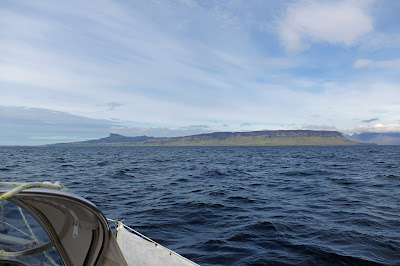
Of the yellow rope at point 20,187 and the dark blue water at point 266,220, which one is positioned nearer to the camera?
the yellow rope at point 20,187

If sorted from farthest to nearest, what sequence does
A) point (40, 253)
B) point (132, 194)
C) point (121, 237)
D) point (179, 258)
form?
point (132, 194), point (121, 237), point (179, 258), point (40, 253)

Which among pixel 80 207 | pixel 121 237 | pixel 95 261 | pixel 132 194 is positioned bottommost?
pixel 132 194

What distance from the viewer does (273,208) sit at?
13680 millimetres

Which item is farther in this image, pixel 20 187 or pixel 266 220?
pixel 266 220

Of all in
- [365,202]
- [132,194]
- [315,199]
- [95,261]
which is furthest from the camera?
[132,194]

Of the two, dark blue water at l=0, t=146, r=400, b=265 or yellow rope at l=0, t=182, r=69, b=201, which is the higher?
yellow rope at l=0, t=182, r=69, b=201

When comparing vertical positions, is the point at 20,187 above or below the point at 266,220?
above

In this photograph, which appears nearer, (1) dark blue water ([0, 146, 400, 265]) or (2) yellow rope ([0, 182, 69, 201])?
(2) yellow rope ([0, 182, 69, 201])

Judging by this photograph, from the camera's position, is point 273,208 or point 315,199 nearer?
point 273,208

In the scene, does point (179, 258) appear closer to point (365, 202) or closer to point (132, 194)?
point (132, 194)

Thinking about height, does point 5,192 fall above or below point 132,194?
above

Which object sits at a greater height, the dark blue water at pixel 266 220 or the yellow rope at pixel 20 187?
the yellow rope at pixel 20 187

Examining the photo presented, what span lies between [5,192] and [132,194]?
14317mm

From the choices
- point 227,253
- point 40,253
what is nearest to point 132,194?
point 227,253
